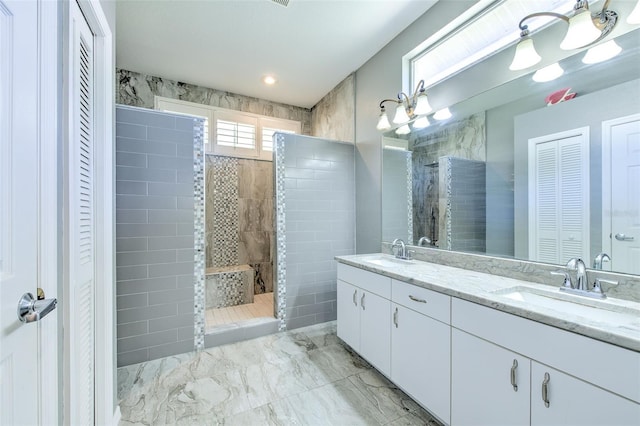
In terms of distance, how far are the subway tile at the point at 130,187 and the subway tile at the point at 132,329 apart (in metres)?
1.07

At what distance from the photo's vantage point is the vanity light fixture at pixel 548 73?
4.68 feet

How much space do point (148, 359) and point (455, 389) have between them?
→ 91.2 inches

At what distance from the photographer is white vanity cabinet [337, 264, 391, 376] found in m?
1.81

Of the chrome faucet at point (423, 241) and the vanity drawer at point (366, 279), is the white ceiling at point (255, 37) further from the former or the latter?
the vanity drawer at point (366, 279)

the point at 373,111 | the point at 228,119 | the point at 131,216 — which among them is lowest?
the point at 131,216

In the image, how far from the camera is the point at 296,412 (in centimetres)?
162

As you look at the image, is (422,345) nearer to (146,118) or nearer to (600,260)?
(600,260)

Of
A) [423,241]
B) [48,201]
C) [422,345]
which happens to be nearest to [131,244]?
[48,201]

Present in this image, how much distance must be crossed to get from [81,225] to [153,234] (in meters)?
1.03

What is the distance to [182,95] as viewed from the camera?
3342 mm

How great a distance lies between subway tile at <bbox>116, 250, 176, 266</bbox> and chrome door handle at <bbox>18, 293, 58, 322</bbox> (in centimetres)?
145

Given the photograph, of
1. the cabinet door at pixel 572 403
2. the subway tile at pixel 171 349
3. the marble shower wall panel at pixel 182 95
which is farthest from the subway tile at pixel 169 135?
the cabinet door at pixel 572 403

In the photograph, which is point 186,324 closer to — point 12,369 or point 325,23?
point 12,369

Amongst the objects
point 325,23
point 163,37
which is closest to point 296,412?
point 325,23
